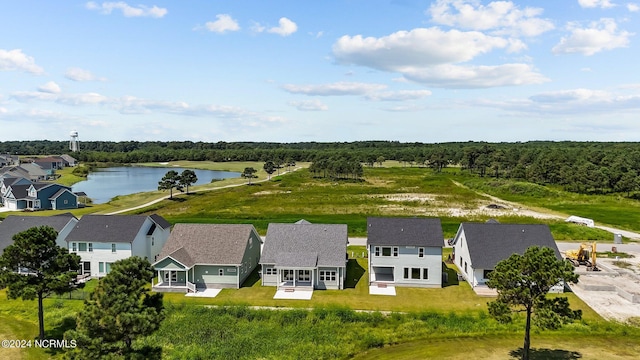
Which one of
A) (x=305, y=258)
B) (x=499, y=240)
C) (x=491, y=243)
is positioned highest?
(x=499, y=240)

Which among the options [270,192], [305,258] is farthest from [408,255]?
[270,192]

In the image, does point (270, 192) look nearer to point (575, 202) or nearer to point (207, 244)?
point (207, 244)

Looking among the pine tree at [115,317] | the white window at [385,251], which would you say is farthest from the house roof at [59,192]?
the pine tree at [115,317]

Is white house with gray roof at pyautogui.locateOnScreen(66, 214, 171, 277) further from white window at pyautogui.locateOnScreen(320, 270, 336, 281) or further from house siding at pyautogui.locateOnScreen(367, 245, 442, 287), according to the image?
house siding at pyautogui.locateOnScreen(367, 245, 442, 287)

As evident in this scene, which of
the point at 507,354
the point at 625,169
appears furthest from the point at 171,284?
the point at 625,169

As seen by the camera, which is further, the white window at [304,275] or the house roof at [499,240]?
the white window at [304,275]

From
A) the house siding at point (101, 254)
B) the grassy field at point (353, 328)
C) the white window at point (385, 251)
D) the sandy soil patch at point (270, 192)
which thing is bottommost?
the grassy field at point (353, 328)

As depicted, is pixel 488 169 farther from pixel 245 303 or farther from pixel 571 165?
pixel 245 303

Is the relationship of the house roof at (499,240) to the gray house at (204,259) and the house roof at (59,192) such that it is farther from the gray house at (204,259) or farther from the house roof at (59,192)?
the house roof at (59,192)
